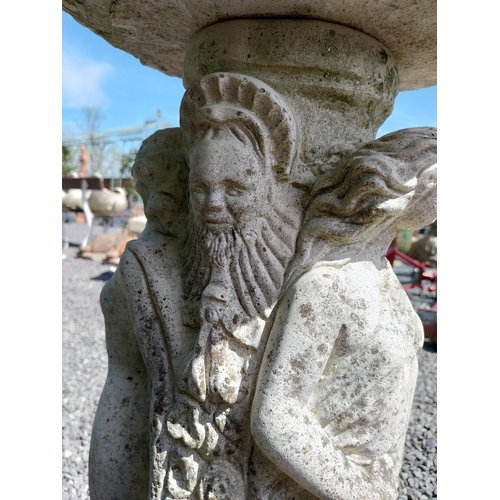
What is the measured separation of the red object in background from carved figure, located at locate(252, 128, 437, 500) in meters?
2.48

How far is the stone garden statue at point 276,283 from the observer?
3.91 ft

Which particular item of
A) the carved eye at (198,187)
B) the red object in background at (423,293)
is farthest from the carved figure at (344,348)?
the red object in background at (423,293)

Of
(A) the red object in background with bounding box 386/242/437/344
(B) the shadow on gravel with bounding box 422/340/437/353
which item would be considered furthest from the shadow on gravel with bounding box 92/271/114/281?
(B) the shadow on gravel with bounding box 422/340/437/353

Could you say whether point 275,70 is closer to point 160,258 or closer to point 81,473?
point 160,258

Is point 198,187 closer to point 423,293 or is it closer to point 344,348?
point 344,348

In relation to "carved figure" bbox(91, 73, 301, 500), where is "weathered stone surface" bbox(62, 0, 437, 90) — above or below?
above

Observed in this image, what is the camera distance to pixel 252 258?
4.17ft

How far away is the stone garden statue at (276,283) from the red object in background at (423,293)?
2.49 meters

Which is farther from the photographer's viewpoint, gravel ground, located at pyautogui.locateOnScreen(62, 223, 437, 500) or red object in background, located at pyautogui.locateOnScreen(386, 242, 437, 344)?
red object in background, located at pyautogui.locateOnScreen(386, 242, 437, 344)

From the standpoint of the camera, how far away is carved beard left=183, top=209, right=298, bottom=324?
1259 mm

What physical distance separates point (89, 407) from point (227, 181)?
2493mm

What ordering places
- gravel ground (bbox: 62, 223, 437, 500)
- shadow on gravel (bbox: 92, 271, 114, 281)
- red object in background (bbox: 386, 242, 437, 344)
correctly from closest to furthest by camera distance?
gravel ground (bbox: 62, 223, 437, 500), red object in background (bbox: 386, 242, 437, 344), shadow on gravel (bbox: 92, 271, 114, 281)

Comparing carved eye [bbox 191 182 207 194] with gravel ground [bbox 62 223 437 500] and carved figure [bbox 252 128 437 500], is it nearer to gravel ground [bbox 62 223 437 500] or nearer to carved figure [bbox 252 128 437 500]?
carved figure [bbox 252 128 437 500]

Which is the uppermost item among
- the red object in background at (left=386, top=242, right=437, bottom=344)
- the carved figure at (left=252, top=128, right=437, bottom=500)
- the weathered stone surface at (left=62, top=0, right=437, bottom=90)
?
the weathered stone surface at (left=62, top=0, right=437, bottom=90)
